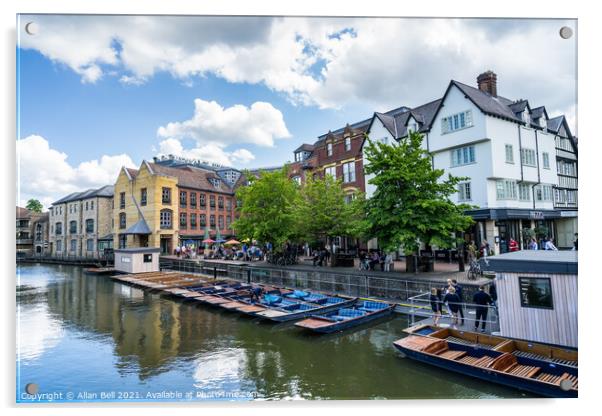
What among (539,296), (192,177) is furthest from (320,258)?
(192,177)

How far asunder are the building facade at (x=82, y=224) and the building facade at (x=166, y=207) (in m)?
3.23

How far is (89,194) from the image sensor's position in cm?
5334

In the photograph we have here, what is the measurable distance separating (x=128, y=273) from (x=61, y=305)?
1600cm

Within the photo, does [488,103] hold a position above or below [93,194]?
above

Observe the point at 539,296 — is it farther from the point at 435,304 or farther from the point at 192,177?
the point at 192,177

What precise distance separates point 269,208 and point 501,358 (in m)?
24.0

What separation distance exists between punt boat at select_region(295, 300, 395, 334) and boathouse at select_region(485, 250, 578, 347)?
651cm

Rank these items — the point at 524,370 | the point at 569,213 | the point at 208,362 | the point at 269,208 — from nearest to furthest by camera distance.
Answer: the point at 524,370 → the point at 208,362 → the point at 569,213 → the point at 269,208

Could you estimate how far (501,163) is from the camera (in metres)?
24.9

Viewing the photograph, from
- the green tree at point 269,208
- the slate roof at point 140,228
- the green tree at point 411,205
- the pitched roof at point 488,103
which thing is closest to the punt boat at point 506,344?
the green tree at point 411,205

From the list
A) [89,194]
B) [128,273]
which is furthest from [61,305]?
[89,194]

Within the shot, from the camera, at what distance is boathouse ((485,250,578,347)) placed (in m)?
9.50

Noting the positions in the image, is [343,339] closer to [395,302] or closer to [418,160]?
[395,302]

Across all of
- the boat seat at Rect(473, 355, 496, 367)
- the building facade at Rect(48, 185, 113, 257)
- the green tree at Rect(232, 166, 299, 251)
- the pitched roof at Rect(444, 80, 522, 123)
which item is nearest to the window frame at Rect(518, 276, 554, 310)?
the boat seat at Rect(473, 355, 496, 367)
